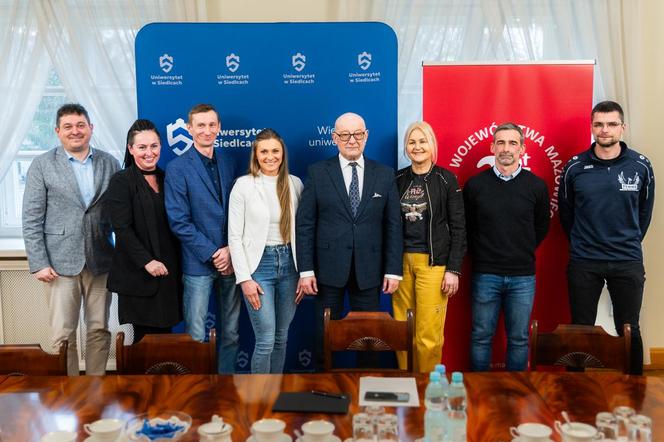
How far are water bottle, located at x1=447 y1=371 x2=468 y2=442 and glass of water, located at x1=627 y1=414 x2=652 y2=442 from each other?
15.7 inches

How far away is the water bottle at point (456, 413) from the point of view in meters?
1.60

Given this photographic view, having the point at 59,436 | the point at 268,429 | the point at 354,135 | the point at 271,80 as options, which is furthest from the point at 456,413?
the point at 271,80

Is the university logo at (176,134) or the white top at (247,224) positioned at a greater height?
the university logo at (176,134)

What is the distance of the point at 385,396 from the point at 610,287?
2.14 meters

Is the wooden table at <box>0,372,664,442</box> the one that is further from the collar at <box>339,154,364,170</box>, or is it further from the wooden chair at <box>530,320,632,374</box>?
the collar at <box>339,154,364,170</box>

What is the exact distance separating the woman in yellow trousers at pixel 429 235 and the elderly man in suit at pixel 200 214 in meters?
0.94

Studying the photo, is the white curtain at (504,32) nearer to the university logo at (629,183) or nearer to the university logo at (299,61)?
the university logo at (299,61)

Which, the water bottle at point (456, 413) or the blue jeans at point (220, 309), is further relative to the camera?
the blue jeans at point (220, 309)

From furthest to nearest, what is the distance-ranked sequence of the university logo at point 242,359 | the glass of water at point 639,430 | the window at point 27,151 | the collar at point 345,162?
the window at point 27,151, the university logo at point 242,359, the collar at point 345,162, the glass of water at point 639,430

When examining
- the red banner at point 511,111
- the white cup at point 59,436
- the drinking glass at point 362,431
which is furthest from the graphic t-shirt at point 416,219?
the white cup at point 59,436

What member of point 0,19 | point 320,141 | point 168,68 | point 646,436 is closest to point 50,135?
point 0,19

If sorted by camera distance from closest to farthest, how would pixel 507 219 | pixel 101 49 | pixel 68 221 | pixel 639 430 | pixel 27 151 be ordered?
pixel 639 430
pixel 68 221
pixel 507 219
pixel 101 49
pixel 27 151

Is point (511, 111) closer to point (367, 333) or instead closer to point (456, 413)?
point (367, 333)

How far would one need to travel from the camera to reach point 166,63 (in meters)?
3.71
